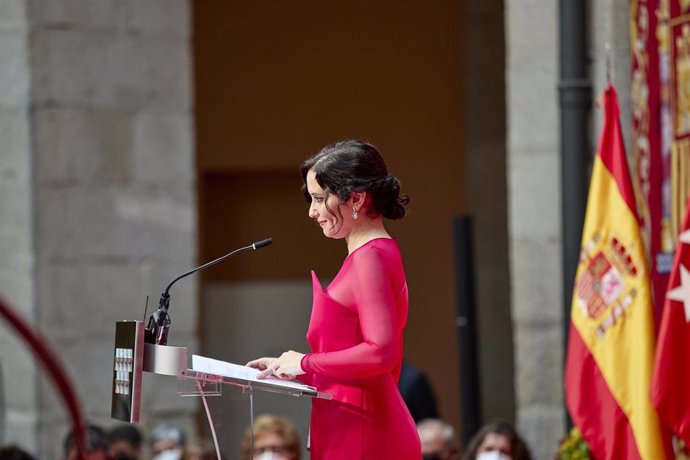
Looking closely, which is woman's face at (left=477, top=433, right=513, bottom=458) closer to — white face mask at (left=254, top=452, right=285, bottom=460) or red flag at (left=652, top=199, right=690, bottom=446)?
red flag at (left=652, top=199, right=690, bottom=446)

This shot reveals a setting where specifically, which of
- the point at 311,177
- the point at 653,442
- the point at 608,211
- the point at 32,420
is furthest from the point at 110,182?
the point at 311,177

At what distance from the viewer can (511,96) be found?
7.37 meters

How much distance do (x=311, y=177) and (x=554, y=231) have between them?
3.67m

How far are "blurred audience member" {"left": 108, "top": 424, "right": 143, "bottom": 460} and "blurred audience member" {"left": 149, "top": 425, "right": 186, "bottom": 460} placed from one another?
0.08 m

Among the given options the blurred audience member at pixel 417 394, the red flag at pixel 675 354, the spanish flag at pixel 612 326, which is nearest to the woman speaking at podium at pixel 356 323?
the red flag at pixel 675 354

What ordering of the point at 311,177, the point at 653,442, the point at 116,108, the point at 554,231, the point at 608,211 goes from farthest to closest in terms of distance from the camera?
the point at 116,108
the point at 554,231
the point at 608,211
the point at 653,442
the point at 311,177

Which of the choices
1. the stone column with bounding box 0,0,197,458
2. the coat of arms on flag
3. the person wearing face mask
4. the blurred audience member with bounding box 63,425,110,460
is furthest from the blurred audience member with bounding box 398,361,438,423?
the coat of arms on flag

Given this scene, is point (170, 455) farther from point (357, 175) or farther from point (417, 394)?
point (357, 175)

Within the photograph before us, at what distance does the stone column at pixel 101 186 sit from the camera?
7535 millimetres

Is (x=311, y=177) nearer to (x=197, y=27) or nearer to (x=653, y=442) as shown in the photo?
(x=653, y=442)

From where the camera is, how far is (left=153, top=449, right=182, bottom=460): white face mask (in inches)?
260

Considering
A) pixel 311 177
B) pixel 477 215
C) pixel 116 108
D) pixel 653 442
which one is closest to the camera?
pixel 311 177

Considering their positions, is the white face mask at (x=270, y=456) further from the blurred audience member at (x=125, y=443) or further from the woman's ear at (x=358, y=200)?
the blurred audience member at (x=125, y=443)

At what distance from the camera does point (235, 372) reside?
12.1ft
